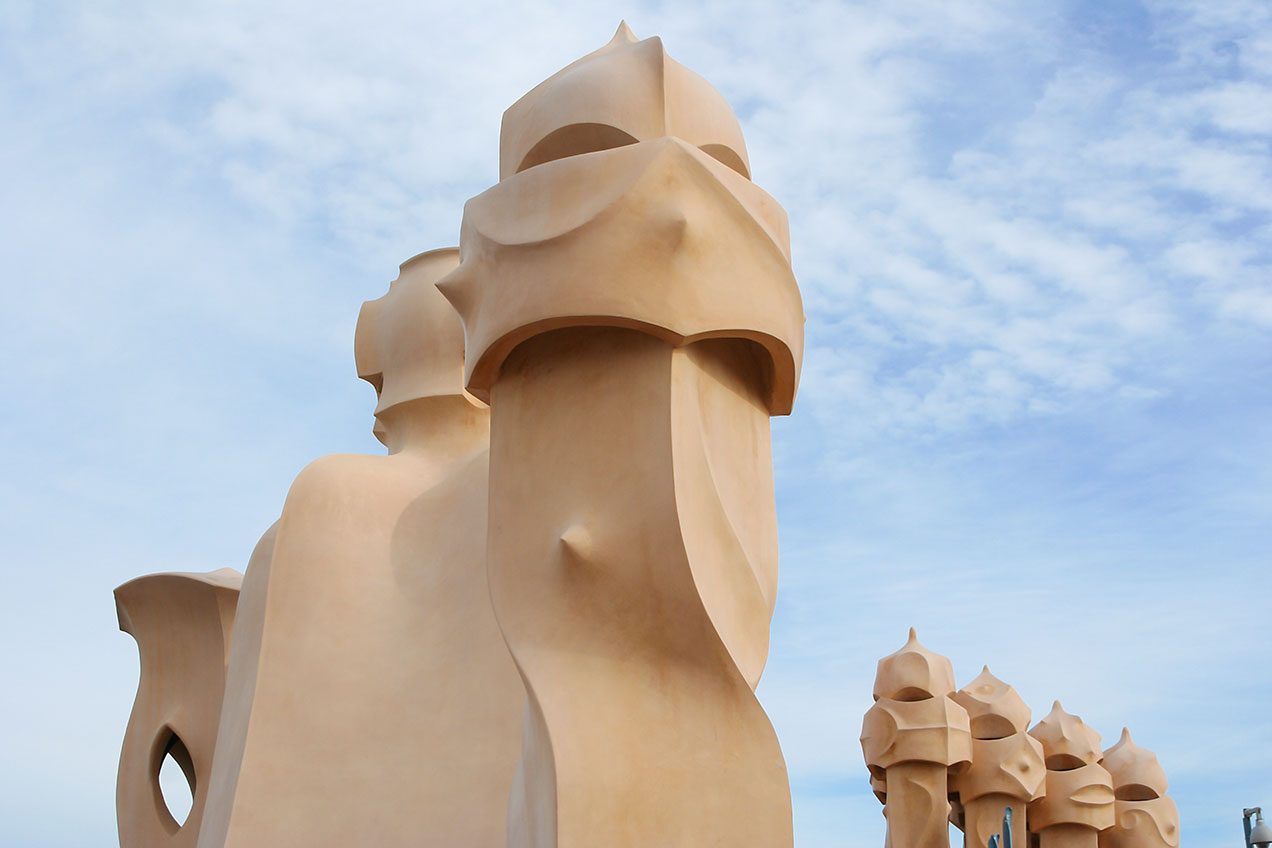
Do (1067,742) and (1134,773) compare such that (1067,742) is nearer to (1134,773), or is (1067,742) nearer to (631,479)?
(1134,773)

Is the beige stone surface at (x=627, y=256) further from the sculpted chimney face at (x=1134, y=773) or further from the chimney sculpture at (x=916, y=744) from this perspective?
the sculpted chimney face at (x=1134, y=773)

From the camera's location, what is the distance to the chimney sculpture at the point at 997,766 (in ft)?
40.0

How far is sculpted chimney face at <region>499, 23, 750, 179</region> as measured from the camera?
7.82 metres

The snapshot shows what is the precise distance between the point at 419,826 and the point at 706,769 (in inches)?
113

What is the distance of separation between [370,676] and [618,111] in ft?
14.9

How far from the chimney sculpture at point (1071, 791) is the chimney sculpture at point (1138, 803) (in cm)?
37

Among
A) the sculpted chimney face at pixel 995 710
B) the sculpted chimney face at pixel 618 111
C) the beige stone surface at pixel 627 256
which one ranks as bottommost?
the sculpted chimney face at pixel 995 710

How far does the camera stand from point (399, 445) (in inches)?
457

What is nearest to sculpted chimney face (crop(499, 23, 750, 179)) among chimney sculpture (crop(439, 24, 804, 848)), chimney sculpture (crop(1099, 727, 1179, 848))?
chimney sculpture (crop(439, 24, 804, 848))

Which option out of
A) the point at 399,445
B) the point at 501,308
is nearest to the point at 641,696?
the point at 501,308

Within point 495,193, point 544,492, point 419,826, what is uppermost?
point 495,193

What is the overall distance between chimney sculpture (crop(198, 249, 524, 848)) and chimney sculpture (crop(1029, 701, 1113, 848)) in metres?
6.49

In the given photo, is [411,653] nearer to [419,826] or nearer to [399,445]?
[419,826]

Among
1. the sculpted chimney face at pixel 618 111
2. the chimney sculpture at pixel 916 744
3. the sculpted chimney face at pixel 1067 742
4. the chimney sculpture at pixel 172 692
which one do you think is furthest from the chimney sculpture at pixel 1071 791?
the chimney sculpture at pixel 172 692
